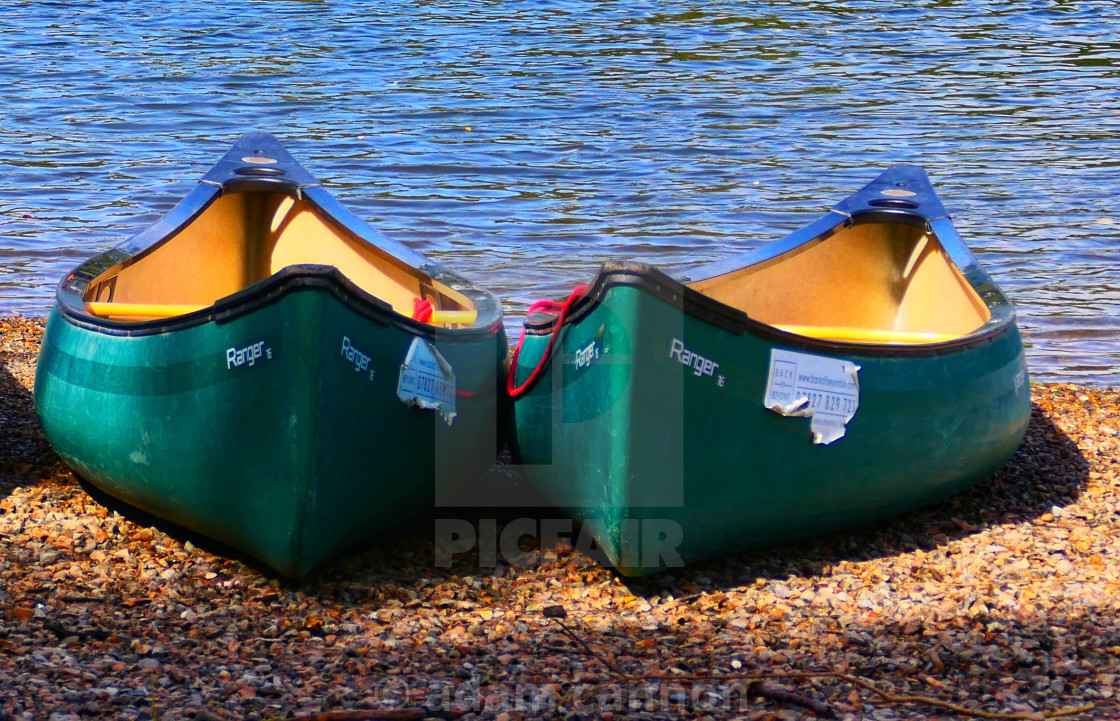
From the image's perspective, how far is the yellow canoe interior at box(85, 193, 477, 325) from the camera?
592 centimetres

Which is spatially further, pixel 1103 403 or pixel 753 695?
pixel 1103 403

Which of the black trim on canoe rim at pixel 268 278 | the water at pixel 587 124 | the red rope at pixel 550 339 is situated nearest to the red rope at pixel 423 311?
the black trim on canoe rim at pixel 268 278

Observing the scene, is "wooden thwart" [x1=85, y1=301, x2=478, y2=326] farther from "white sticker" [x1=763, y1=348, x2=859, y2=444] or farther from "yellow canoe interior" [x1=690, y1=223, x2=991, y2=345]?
"white sticker" [x1=763, y1=348, x2=859, y2=444]

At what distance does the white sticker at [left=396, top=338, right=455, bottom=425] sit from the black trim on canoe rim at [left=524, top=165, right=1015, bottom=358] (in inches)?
18.6

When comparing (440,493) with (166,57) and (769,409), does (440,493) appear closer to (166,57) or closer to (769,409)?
(769,409)

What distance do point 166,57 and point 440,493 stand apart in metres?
15.1

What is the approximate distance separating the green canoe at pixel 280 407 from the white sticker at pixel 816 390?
1.24m

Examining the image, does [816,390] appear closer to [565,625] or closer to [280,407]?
[565,625]

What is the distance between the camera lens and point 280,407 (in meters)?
4.30

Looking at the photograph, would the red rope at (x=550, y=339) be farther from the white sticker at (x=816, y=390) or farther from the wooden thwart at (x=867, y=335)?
the wooden thwart at (x=867, y=335)

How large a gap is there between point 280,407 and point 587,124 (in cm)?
1059

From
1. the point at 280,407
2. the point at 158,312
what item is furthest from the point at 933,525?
the point at 158,312

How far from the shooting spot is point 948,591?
181 inches

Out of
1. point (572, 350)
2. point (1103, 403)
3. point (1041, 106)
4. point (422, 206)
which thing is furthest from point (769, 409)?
point (1041, 106)
